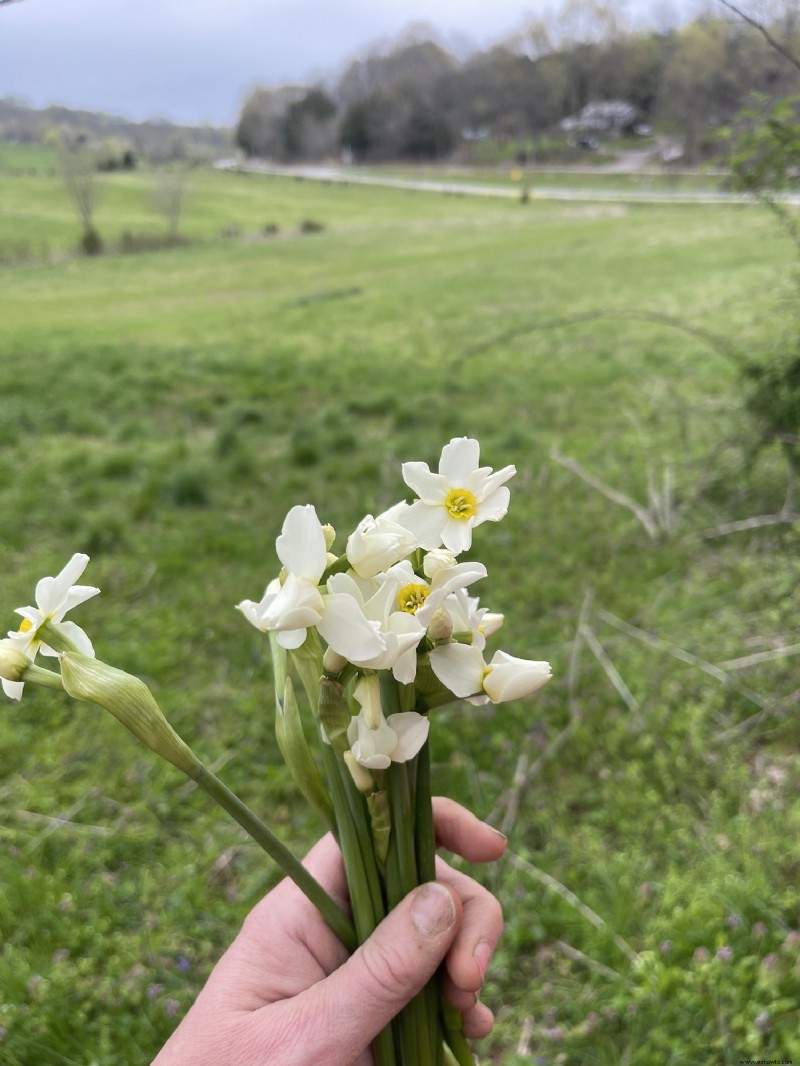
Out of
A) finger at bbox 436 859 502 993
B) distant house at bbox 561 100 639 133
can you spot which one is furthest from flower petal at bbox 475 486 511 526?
distant house at bbox 561 100 639 133

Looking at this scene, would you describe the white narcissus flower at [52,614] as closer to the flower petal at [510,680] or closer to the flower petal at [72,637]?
the flower petal at [72,637]

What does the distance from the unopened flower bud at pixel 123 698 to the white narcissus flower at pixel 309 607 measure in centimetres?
13

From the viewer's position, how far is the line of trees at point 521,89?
2262 millimetres

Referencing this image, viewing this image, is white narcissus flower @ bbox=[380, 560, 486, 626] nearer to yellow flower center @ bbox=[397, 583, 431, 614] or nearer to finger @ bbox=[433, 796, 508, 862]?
yellow flower center @ bbox=[397, 583, 431, 614]

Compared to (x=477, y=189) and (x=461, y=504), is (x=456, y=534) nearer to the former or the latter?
(x=461, y=504)

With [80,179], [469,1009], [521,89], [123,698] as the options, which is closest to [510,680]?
[123,698]

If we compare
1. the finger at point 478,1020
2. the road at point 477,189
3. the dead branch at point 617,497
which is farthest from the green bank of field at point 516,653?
the road at point 477,189


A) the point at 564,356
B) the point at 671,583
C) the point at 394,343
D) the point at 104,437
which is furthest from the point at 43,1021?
the point at 394,343

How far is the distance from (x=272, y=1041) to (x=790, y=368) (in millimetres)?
2430

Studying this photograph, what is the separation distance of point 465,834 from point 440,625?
0.58 metres

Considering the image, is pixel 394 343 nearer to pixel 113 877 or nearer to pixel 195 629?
pixel 195 629

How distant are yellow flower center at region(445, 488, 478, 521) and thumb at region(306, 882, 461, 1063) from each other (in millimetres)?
445

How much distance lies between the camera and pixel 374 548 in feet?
2.15

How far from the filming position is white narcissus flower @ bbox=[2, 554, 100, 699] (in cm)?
67
